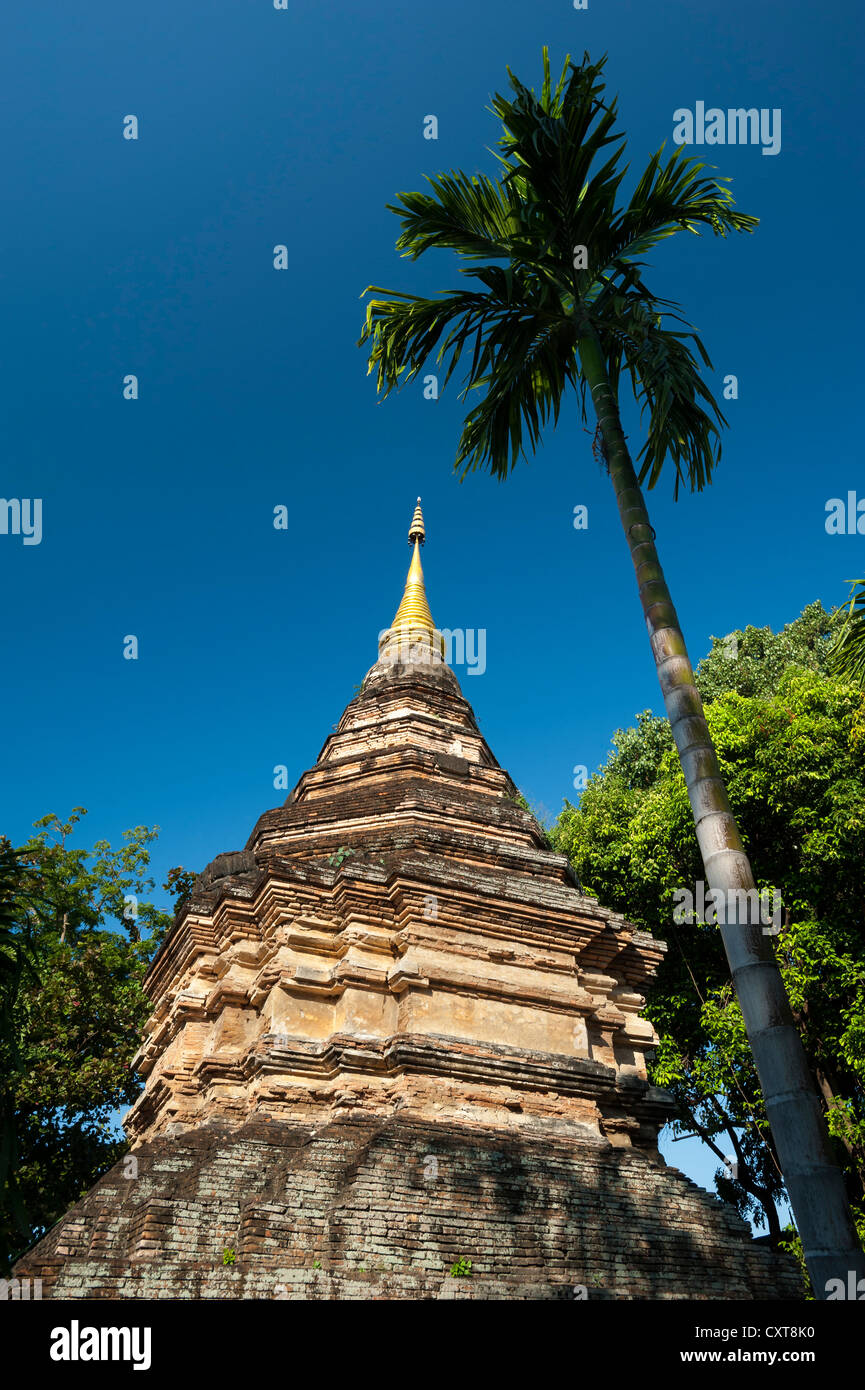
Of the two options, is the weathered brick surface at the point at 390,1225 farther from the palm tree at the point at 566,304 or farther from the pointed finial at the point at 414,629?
the pointed finial at the point at 414,629

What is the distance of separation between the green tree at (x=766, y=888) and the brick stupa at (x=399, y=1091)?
4499 millimetres

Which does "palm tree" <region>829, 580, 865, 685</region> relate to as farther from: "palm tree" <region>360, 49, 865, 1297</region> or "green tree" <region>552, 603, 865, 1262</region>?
"green tree" <region>552, 603, 865, 1262</region>

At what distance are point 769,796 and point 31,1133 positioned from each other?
1761 cm

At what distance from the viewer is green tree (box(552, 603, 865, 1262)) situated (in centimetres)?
1620

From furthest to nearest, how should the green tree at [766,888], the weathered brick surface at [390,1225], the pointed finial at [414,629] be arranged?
the pointed finial at [414,629] → the green tree at [766,888] → the weathered brick surface at [390,1225]

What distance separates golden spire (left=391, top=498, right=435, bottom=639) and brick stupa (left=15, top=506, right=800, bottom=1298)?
628 centimetres

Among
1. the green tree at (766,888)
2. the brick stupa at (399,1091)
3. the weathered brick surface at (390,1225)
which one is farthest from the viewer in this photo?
the green tree at (766,888)

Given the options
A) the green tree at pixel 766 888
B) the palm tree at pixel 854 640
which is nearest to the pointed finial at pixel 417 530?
the green tree at pixel 766 888

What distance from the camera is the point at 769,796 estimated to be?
1814cm

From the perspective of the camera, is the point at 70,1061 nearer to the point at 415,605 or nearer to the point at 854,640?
the point at 415,605

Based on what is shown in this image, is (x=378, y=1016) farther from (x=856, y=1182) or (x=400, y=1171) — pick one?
(x=856, y=1182)

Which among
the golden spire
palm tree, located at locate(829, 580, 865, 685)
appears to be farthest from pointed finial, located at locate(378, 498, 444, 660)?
palm tree, located at locate(829, 580, 865, 685)

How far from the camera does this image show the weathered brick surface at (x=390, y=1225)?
771 cm

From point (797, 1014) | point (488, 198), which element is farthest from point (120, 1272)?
point (797, 1014)
